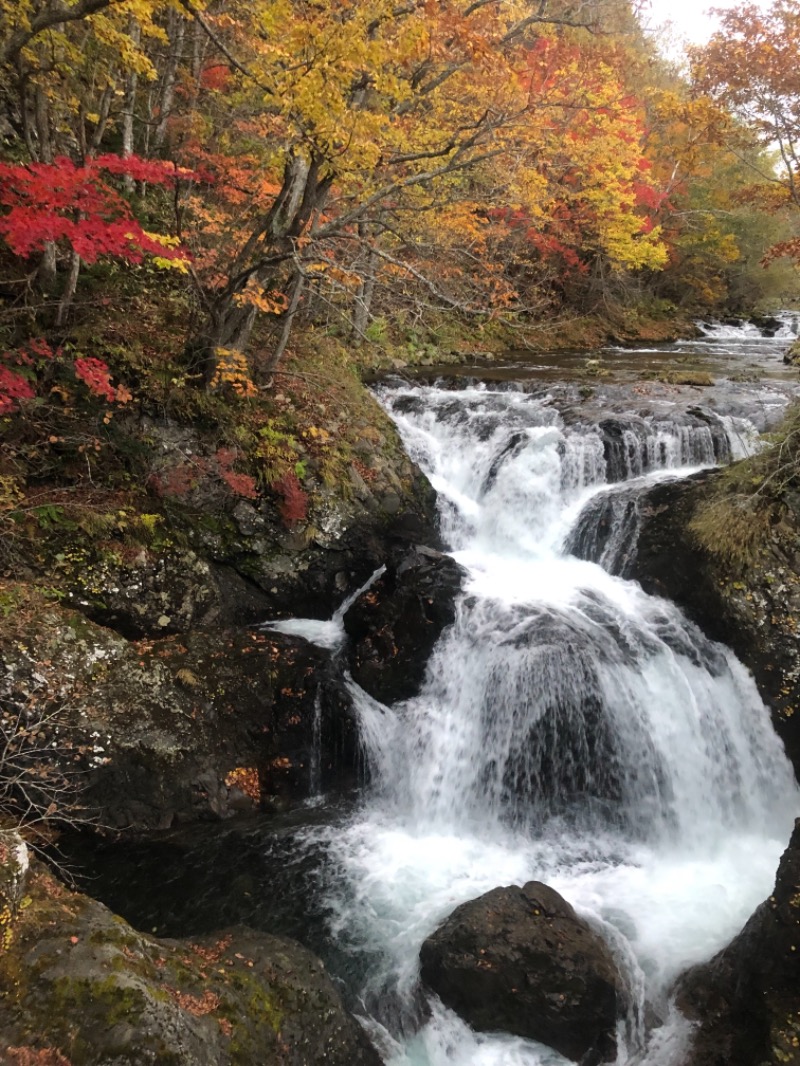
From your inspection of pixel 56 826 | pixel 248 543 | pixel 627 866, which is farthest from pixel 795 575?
pixel 56 826

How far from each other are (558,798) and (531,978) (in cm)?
237

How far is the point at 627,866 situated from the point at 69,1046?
5.40 m

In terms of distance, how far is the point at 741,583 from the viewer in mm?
7711

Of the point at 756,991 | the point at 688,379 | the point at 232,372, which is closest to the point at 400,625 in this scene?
the point at 232,372

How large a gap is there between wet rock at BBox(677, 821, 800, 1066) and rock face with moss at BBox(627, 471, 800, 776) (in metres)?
2.63

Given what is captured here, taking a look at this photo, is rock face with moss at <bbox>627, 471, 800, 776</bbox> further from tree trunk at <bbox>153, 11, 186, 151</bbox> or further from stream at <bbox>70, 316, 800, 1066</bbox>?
tree trunk at <bbox>153, 11, 186, 151</bbox>

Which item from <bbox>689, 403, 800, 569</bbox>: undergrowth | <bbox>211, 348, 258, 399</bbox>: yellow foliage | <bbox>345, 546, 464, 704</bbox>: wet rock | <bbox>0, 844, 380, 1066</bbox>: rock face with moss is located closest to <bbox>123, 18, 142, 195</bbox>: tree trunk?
<bbox>211, 348, 258, 399</bbox>: yellow foliage

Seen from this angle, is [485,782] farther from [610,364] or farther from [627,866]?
[610,364]

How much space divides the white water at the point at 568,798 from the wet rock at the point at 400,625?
201 mm

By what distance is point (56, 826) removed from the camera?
5570mm

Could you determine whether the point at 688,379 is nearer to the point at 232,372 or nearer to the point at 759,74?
the point at 759,74

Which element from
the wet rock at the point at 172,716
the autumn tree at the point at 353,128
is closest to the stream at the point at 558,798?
the wet rock at the point at 172,716

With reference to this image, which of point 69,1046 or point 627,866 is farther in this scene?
Answer: point 627,866

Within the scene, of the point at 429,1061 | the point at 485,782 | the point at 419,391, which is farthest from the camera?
the point at 419,391
